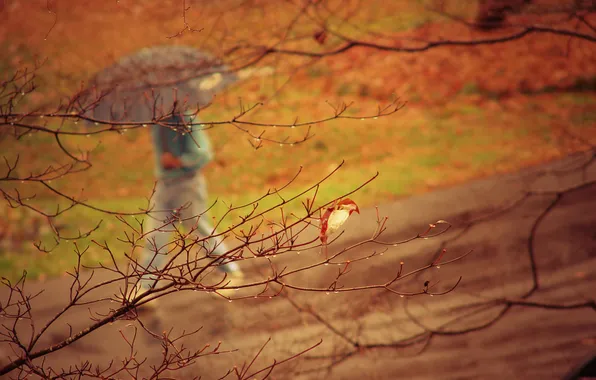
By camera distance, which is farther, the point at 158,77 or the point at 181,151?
the point at 181,151

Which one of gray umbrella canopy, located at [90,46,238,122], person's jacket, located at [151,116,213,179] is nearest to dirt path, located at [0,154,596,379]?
person's jacket, located at [151,116,213,179]

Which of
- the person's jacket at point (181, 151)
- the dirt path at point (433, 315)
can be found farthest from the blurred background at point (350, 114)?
the person's jacket at point (181, 151)

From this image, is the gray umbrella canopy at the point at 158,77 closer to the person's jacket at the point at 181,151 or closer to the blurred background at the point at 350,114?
the person's jacket at the point at 181,151

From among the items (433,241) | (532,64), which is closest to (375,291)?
(433,241)

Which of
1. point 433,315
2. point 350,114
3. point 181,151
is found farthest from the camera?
point 350,114

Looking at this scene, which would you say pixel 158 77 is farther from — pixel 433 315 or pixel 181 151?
pixel 433 315

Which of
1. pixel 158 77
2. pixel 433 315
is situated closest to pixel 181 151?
pixel 158 77

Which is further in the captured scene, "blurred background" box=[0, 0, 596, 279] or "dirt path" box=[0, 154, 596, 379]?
"blurred background" box=[0, 0, 596, 279]

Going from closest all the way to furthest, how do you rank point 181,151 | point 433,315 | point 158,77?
point 158,77 → point 433,315 → point 181,151

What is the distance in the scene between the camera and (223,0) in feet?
25.8

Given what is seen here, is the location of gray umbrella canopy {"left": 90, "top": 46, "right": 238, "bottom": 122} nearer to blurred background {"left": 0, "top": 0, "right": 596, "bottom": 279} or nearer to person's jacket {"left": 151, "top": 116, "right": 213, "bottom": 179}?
person's jacket {"left": 151, "top": 116, "right": 213, "bottom": 179}

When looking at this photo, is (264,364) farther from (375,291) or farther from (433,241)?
(433,241)

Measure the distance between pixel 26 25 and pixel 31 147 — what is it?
12.8ft

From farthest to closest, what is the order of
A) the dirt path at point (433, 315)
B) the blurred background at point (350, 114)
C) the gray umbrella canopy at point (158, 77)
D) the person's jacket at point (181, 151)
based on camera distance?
the blurred background at point (350, 114)
the person's jacket at point (181, 151)
the gray umbrella canopy at point (158, 77)
the dirt path at point (433, 315)
